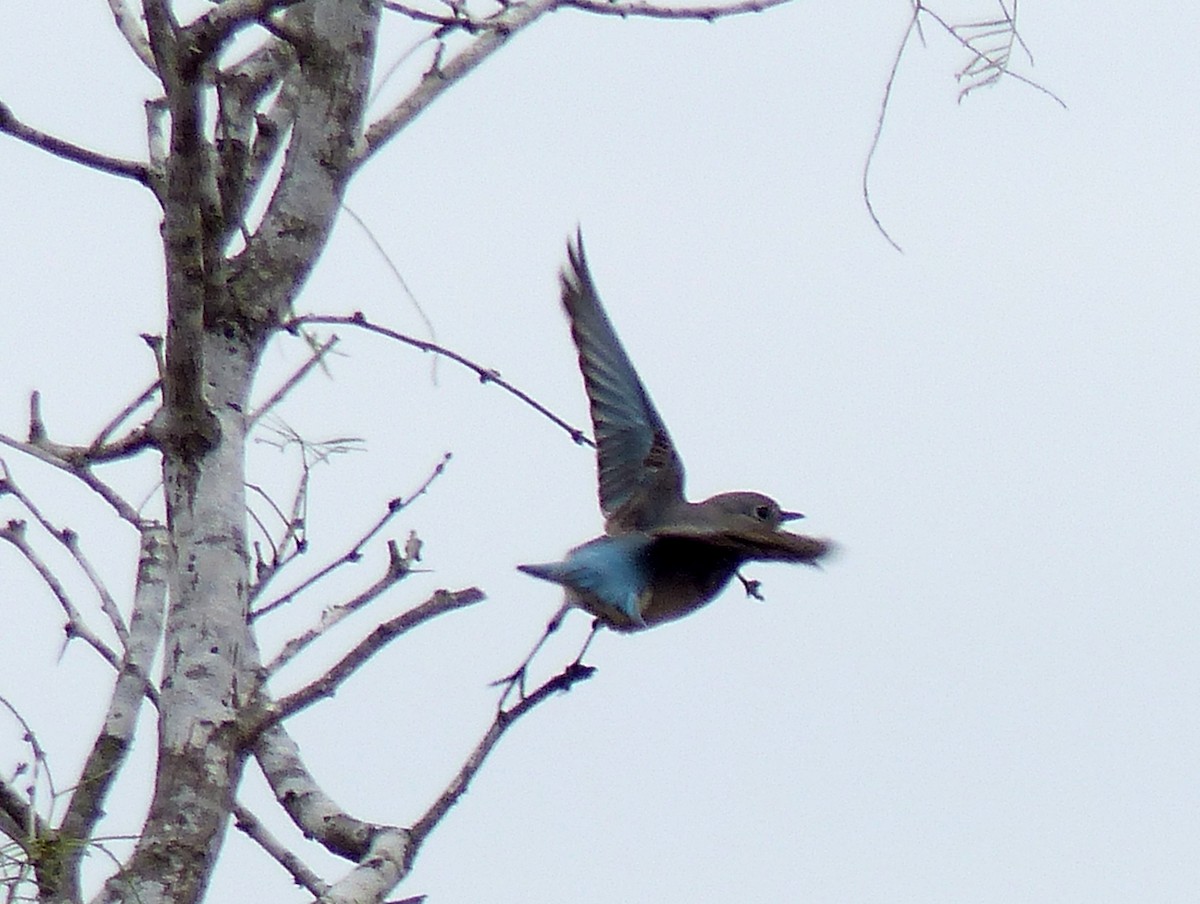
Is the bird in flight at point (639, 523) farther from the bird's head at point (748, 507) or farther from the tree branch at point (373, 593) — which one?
the tree branch at point (373, 593)

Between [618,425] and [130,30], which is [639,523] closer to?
[618,425]

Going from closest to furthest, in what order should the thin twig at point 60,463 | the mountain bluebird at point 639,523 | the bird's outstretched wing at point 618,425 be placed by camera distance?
the thin twig at point 60,463
the mountain bluebird at point 639,523
the bird's outstretched wing at point 618,425

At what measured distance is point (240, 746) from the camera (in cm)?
269

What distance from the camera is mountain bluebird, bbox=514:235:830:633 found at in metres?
4.38

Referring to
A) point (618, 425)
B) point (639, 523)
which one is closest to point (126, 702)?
point (639, 523)

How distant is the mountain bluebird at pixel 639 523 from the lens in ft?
14.4

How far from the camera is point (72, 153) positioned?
2836 millimetres

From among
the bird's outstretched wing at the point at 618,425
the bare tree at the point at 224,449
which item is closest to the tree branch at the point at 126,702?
the bare tree at the point at 224,449

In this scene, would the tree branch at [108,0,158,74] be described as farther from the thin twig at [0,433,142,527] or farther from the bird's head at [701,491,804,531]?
the bird's head at [701,491,804,531]

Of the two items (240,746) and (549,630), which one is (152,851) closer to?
(240,746)

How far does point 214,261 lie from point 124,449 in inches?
17.8

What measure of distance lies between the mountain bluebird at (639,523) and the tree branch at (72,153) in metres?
1.56

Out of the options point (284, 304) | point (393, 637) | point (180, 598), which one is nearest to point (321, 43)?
point (284, 304)

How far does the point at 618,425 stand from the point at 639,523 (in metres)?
0.34
